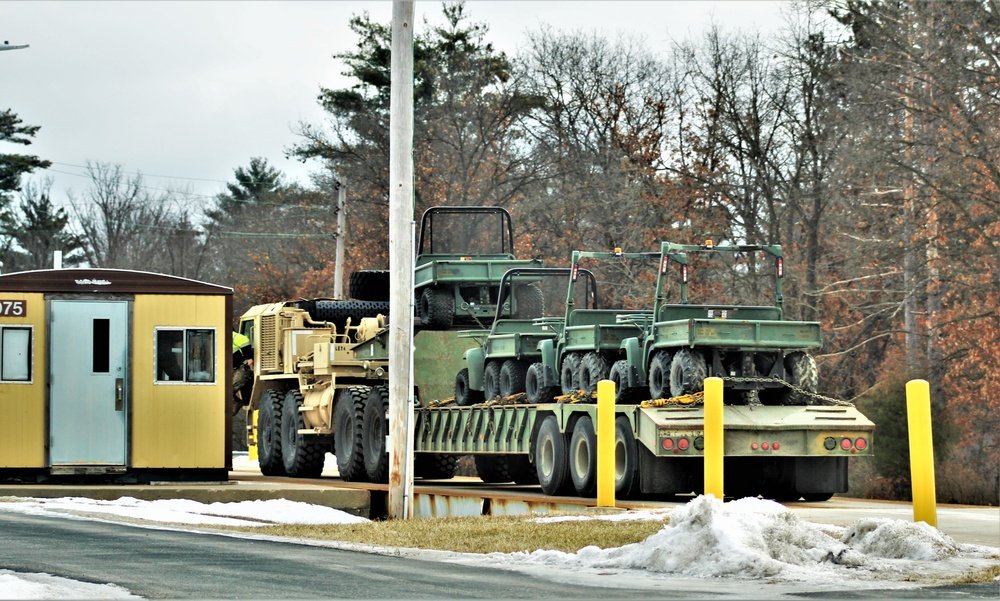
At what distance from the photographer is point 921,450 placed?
14.2 m

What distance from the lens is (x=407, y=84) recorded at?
18828mm

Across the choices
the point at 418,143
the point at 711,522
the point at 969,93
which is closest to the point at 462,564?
the point at 711,522

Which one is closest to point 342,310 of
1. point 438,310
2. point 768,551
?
point 438,310

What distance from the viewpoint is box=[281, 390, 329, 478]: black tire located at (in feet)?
94.2

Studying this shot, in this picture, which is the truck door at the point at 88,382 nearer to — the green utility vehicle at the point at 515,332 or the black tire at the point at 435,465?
the green utility vehicle at the point at 515,332

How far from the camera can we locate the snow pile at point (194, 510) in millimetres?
18031

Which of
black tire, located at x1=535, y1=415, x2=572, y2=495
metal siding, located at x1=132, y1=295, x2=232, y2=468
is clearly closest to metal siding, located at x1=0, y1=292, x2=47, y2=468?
metal siding, located at x1=132, y1=295, x2=232, y2=468

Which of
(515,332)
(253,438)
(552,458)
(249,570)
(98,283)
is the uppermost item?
(98,283)

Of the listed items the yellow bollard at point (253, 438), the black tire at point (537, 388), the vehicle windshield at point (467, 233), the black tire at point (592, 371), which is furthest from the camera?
the vehicle windshield at point (467, 233)

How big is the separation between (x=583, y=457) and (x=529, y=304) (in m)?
4.46

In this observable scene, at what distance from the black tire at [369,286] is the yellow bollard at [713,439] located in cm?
1350

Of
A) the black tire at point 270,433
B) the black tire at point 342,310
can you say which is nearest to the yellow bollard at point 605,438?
the black tire at point 342,310

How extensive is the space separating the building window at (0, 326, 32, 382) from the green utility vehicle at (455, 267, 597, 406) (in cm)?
642

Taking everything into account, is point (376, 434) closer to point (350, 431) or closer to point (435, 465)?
point (350, 431)
